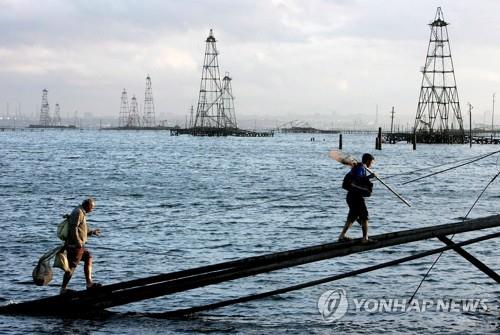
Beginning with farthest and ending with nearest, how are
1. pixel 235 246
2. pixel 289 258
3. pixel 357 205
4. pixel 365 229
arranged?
pixel 235 246, pixel 357 205, pixel 365 229, pixel 289 258

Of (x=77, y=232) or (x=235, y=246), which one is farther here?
(x=235, y=246)

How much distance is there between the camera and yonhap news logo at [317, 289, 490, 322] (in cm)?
1827

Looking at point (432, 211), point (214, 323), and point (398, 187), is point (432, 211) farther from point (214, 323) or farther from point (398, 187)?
point (214, 323)

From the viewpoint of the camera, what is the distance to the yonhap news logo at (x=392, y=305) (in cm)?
1827

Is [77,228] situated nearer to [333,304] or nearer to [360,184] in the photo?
[360,184]

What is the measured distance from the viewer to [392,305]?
18.9 m

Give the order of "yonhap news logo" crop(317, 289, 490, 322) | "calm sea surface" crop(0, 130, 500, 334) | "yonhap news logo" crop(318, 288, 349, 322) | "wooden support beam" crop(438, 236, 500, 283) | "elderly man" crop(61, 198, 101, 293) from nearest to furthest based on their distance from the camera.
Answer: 1. "elderly man" crop(61, 198, 101, 293)
2. "wooden support beam" crop(438, 236, 500, 283)
3. "calm sea surface" crop(0, 130, 500, 334)
4. "yonhap news logo" crop(318, 288, 349, 322)
5. "yonhap news logo" crop(317, 289, 490, 322)

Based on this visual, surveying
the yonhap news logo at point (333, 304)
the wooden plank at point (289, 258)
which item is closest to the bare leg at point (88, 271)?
the wooden plank at point (289, 258)

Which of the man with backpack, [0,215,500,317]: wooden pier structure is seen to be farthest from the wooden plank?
the man with backpack

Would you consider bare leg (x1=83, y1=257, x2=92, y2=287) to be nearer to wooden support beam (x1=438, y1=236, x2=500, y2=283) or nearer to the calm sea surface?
the calm sea surface

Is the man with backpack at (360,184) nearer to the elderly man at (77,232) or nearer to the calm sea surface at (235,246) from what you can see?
the calm sea surface at (235,246)

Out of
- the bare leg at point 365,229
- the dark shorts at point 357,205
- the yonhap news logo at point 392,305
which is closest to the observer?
the bare leg at point 365,229

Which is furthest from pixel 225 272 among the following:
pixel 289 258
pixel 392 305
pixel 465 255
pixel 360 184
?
pixel 392 305

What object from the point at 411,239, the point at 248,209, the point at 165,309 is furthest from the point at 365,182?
the point at 248,209
